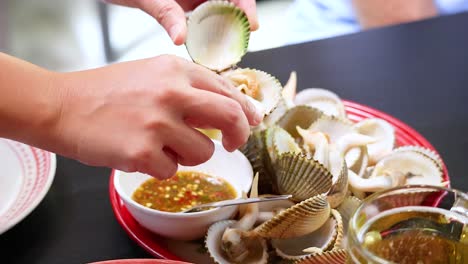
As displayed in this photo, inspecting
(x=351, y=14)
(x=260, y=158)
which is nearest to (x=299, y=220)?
(x=260, y=158)

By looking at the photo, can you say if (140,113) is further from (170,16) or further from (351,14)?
(351,14)

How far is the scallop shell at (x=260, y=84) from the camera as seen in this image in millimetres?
937

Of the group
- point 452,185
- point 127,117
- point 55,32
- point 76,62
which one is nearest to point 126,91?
point 127,117

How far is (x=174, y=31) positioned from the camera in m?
0.91

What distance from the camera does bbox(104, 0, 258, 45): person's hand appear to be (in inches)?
35.6

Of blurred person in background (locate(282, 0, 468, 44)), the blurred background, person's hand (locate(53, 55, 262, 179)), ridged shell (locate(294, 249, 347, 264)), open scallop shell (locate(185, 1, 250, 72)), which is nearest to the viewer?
person's hand (locate(53, 55, 262, 179))

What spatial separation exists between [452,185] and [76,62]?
167 centimetres

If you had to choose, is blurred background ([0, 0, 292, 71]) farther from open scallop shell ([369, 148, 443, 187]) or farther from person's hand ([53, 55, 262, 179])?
person's hand ([53, 55, 262, 179])

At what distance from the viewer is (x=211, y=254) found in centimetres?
81

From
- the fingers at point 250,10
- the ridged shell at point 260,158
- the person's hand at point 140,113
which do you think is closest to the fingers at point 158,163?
the person's hand at point 140,113

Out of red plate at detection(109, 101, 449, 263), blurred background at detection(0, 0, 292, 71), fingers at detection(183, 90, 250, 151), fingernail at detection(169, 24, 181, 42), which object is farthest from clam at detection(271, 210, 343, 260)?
blurred background at detection(0, 0, 292, 71)

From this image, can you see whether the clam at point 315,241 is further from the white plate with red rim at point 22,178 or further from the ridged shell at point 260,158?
the white plate with red rim at point 22,178

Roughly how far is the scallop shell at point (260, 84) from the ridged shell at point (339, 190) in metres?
0.14

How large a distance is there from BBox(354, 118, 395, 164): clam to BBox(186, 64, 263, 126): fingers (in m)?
0.33
